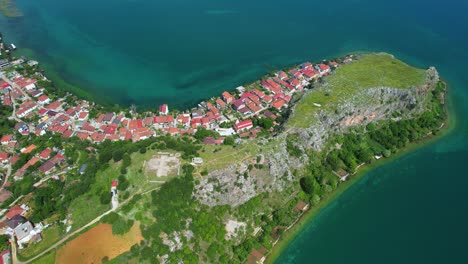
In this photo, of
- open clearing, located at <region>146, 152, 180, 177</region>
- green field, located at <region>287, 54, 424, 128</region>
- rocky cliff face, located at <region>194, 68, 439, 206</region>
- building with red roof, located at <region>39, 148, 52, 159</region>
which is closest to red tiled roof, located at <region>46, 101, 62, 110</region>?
building with red roof, located at <region>39, 148, 52, 159</region>

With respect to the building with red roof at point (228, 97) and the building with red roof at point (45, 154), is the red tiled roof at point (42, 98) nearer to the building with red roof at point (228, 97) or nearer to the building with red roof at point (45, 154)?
the building with red roof at point (45, 154)

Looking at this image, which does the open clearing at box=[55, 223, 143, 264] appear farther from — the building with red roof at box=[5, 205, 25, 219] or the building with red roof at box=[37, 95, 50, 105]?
the building with red roof at box=[37, 95, 50, 105]

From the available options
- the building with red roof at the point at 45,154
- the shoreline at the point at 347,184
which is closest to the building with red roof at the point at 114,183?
the building with red roof at the point at 45,154

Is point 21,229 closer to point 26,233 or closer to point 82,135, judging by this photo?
point 26,233

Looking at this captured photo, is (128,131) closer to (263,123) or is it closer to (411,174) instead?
(263,123)

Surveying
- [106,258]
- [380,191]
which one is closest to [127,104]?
[106,258]

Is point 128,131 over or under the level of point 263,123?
under

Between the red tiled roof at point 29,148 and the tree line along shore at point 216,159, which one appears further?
Answer: the red tiled roof at point 29,148

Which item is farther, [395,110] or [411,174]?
[395,110]
